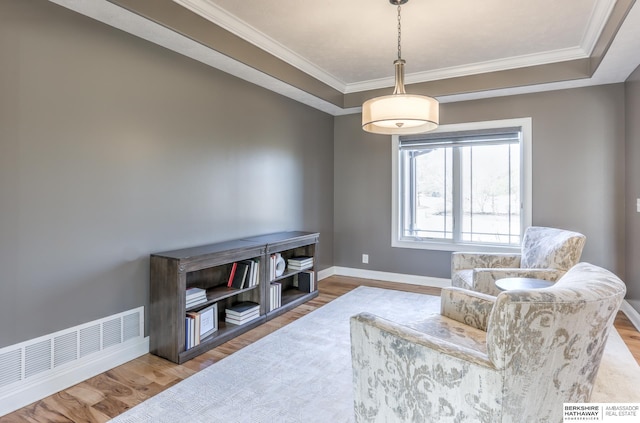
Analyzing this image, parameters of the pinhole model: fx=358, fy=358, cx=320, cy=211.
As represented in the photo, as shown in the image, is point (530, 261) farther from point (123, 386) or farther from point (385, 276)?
point (123, 386)

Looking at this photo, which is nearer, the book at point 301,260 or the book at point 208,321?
the book at point 208,321

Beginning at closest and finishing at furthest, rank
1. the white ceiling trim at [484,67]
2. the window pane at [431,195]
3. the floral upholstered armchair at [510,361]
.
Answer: the floral upholstered armchair at [510,361], the white ceiling trim at [484,67], the window pane at [431,195]

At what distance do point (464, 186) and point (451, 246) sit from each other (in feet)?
2.49

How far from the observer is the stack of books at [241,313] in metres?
3.07

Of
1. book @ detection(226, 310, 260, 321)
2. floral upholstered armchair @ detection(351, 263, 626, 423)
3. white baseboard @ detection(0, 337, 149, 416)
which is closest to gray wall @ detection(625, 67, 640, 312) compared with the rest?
floral upholstered armchair @ detection(351, 263, 626, 423)

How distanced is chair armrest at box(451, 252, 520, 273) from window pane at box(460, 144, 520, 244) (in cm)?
93

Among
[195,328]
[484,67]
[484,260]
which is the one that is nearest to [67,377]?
[195,328]

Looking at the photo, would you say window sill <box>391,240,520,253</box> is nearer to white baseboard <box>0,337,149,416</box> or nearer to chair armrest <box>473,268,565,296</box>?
chair armrest <box>473,268,565,296</box>

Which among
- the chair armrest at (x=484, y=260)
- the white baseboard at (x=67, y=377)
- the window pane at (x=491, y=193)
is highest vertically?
the window pane at (x=491, y=193)

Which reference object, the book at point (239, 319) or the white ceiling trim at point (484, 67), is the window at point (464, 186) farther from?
the book at point (239, 319)

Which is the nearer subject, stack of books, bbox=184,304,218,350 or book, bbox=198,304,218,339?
stack of books, bbox=184,304,218,350

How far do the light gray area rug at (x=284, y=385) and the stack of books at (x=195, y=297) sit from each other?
47 cm

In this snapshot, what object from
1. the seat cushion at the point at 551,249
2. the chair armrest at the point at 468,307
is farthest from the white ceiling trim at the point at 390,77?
the chair armrest at the point at 468,307

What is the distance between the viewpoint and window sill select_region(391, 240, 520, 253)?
4195mm
